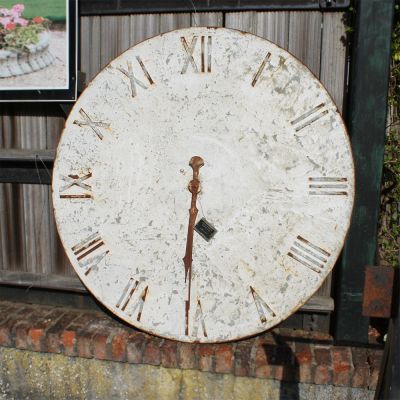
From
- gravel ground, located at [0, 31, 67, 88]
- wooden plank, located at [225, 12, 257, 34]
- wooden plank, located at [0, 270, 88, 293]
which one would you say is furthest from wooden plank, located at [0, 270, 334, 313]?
wooden plank, located at [225, 12, 257, 34]

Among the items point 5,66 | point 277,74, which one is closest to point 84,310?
point 5,66

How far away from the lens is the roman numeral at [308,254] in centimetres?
145

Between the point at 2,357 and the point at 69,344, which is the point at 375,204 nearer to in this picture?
the point at 69,344

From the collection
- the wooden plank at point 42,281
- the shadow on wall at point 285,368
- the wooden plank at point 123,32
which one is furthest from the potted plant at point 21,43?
the shadow on wall at point 285,368

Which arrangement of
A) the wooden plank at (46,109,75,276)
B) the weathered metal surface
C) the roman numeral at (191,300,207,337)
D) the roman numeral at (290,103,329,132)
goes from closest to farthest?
the weathered metal surface
the roman numeral at (290,103,329,132)
the roman numeral at (191,300,207,337)
the wooden plank at (46,109,75,276)

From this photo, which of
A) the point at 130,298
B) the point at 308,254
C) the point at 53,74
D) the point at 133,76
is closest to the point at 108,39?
the point at 53,74

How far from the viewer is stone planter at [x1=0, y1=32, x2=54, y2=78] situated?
1.80 meters

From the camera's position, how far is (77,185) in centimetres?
158

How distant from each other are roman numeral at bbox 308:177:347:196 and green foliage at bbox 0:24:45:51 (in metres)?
1.35

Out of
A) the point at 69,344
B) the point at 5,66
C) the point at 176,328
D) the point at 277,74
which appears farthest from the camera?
the point at 5,66

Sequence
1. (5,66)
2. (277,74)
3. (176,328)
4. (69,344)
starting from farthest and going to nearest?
1. (5,66)
2. (69,344)
3. (176,328)
4. (277,74)

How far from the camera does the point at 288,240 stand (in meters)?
1.47

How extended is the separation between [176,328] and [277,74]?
3.29 ft

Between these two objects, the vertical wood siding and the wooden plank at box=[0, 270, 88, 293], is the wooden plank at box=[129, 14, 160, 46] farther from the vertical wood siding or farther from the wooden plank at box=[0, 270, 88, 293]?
the wooden plank at box=[0, 270, 88, 293]
